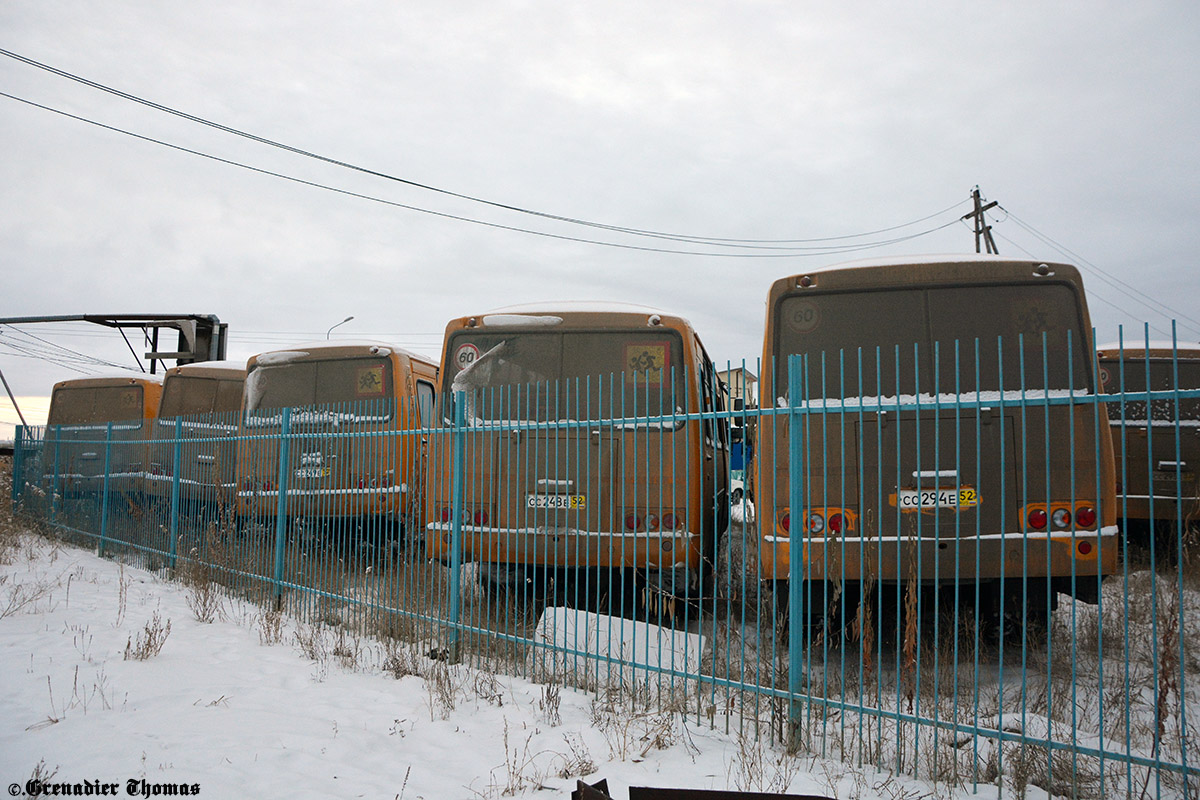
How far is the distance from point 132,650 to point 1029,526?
6522mm

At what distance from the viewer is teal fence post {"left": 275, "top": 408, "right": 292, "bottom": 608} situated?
318 inches

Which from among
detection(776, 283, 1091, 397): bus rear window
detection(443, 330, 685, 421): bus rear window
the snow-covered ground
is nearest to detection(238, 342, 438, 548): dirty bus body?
detection(443, 330, 685, 421): bus rear window

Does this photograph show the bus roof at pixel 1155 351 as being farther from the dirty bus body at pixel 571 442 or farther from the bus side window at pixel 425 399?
the bus side window at pixel 425 399

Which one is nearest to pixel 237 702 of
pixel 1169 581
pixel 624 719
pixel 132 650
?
pixel 132 650

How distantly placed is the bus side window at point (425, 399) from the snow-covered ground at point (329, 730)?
→ 4325 mm

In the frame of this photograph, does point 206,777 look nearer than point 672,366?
Yes

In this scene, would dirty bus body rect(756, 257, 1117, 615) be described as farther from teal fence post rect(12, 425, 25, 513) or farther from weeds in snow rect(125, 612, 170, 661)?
teal fence post rect(12, 425, 25, 513)

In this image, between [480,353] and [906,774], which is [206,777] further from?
[480,353]

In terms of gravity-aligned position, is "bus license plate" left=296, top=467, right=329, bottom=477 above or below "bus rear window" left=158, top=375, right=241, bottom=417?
below

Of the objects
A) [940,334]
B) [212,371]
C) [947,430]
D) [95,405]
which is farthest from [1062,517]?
[95,405]

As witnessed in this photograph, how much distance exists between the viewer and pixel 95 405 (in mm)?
13938

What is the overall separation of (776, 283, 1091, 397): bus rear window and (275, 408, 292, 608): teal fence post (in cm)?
523

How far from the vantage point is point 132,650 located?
19.7ft

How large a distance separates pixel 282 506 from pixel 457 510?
297cm
